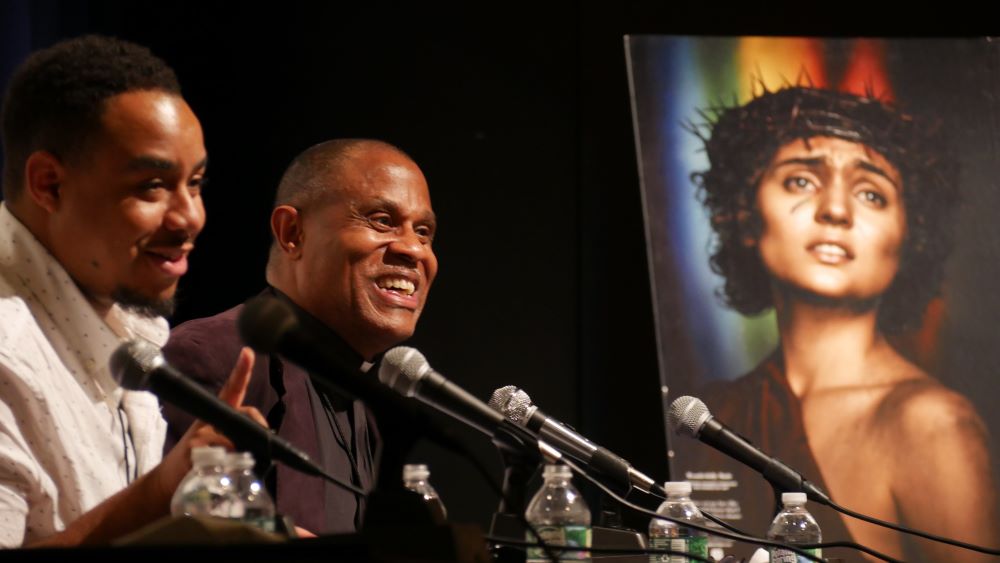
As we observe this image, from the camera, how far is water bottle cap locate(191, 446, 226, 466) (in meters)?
1.51

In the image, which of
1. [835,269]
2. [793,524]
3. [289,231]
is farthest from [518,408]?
[835,269]

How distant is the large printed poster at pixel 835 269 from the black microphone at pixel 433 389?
2.21 metres

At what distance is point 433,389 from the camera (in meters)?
1.65

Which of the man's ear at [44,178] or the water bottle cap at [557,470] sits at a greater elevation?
the man's ear at [44,178]

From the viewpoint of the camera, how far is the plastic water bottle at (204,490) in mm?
1529

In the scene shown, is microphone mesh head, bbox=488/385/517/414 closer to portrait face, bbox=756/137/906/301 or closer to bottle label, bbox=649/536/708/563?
bottle label, bbox=649/536/708/563

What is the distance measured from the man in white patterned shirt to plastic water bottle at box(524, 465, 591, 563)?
650mm

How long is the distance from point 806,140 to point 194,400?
114 inches

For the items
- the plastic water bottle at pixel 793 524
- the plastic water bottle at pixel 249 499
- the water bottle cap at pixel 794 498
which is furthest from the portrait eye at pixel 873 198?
the plastic water bottle at pixel 249 499

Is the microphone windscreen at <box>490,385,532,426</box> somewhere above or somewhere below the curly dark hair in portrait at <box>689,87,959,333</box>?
below

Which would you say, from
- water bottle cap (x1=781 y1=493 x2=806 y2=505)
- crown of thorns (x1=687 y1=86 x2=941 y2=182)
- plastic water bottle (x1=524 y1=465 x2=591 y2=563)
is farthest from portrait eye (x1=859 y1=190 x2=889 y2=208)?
plastic water bottle (x1=524 y1=465 x2=591 y2=563)

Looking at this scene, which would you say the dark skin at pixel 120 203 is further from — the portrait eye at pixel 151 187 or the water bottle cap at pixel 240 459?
the water bottle cap at pixel 240 459

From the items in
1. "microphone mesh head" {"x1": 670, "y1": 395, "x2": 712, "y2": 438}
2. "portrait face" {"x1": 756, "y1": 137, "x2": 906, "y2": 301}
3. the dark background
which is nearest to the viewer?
"microphone mesh head" {"x1": 670, "y1": 395, "x2": 712, "y2": 438}

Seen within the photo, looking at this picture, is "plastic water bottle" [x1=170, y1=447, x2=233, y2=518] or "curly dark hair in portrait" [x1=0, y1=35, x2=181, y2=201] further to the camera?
"curly dark hair in portrait" [x1=0, y1=35, x2=181, y2=201]
